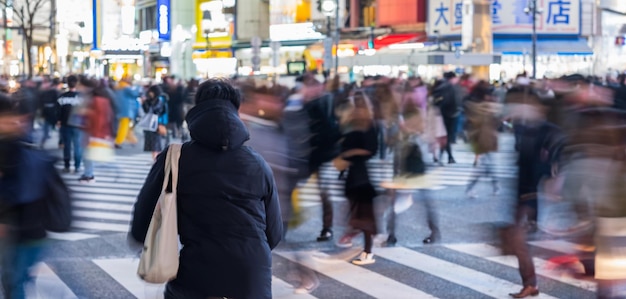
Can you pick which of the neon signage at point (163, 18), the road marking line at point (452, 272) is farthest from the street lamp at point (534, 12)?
the road marking line at point (452, 272)

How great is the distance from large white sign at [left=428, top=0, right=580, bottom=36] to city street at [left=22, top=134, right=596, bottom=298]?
101 ft

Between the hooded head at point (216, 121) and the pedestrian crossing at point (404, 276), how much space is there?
4.11 meters

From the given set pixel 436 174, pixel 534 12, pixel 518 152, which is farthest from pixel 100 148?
pixel 534 12

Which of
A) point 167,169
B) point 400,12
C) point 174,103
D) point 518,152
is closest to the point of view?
point 167,169

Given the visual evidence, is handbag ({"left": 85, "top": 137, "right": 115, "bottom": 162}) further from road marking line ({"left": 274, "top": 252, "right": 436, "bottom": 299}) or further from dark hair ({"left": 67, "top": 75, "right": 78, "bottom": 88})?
road marking line ({"left": 274, "top": 252, "right": 436, "bottom": 299})

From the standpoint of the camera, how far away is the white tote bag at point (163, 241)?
14.8ft

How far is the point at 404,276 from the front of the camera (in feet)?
32.1

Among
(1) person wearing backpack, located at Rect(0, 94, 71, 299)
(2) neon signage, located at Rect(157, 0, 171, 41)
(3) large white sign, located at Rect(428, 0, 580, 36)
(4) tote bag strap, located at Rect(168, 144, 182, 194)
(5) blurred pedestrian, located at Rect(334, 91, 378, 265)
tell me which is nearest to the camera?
(4) tote bag strap, located at Rect(168, 144, 182, 194)

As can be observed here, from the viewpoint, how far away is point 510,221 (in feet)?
28.9

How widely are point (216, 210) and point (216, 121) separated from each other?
1.35 feet

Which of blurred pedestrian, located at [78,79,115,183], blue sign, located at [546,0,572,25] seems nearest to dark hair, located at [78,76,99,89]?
blurred pedestrian, located at [78,79,115,183]

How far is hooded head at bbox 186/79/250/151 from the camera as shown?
4.59 meters

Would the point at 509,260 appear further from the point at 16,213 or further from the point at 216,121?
the point at 216,121

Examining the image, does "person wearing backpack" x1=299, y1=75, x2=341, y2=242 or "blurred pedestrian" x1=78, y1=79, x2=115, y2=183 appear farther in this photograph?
"blurred pedestrian" x1=78, y1=79, x2=115, y2=183
